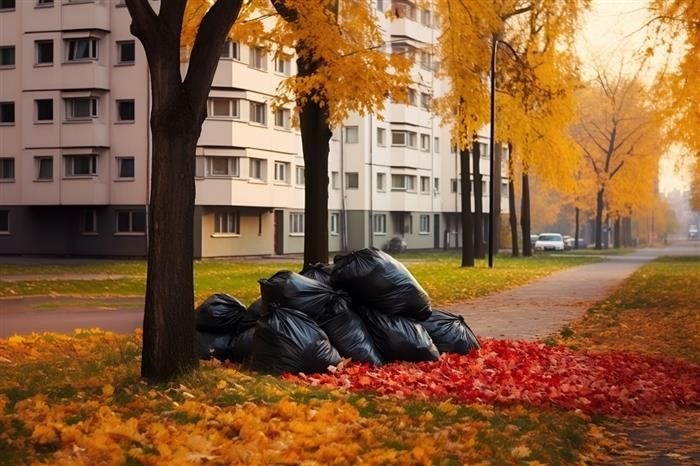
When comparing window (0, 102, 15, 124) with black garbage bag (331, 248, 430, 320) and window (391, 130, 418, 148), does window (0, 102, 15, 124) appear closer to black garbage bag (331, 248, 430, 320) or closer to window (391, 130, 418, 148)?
window (391, 130, 418, 148)

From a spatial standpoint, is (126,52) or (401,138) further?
(401,138)

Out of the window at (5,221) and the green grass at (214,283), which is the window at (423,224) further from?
the green grass at (214,283)

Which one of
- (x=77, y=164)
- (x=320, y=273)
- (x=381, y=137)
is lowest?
(x=320, y=273)

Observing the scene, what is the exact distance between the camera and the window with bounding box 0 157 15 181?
50594 millimetres

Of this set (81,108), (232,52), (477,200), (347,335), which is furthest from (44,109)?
(347,335)

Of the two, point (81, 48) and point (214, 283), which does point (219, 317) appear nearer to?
point (214, 283)

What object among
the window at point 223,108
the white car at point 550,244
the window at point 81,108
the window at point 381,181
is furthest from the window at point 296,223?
the white car at point 550,244

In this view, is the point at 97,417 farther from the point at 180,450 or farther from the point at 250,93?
the point at 250,93

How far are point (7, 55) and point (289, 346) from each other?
4614 centimetres

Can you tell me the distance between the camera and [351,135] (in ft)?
223

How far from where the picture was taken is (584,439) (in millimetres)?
6969

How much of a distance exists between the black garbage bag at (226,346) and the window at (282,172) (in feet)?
142

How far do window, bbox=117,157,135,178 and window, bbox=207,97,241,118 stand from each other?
4508 millimetres

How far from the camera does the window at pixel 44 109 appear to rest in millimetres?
49688
